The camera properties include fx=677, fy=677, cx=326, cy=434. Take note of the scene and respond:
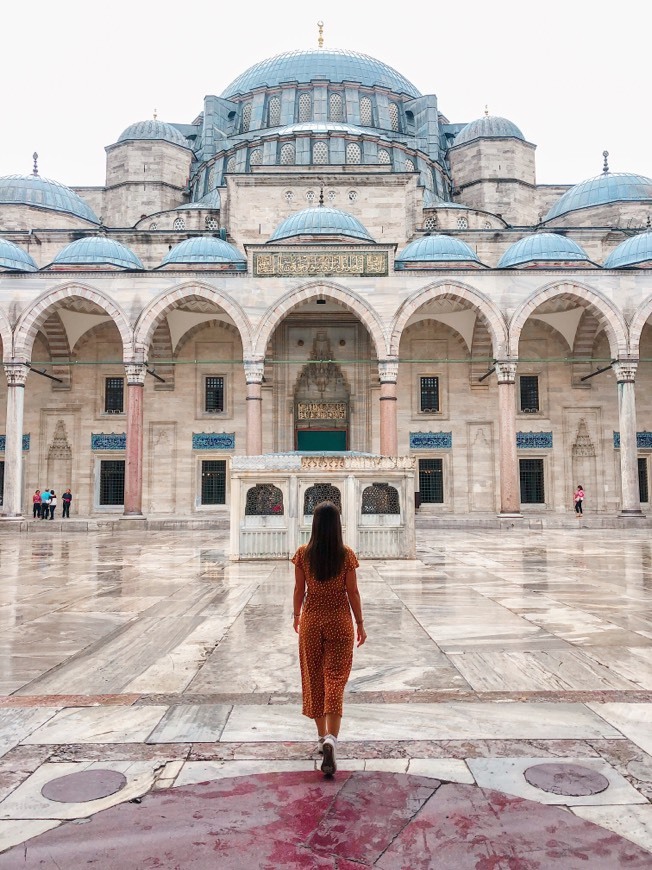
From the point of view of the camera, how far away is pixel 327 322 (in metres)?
21.1

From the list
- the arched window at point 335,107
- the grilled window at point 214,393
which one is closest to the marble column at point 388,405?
the grilled window at point 214,393

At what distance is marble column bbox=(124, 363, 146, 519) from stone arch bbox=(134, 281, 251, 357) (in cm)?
66

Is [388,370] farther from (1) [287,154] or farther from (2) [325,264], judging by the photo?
(1) [287,154]

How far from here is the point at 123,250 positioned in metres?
18.9

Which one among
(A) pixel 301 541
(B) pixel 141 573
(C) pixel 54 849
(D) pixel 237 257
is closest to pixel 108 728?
(C) pixel 54 849

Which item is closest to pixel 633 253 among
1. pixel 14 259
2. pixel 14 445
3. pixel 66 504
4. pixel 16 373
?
pixel 16 373

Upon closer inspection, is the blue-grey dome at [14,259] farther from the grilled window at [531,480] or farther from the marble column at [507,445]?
the grilled window at [531,480]

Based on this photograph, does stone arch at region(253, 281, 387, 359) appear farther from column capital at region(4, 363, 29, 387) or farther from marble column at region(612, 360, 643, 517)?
marble column at region(612, 360, 643, 517)

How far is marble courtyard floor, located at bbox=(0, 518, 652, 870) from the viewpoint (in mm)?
1811

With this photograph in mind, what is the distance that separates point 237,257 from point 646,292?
11.1m

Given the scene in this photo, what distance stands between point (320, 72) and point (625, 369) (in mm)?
19113

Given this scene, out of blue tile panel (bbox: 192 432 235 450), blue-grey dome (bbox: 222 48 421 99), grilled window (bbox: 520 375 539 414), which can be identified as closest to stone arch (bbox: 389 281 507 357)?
grilled window (bbox: 520 375 539 414)

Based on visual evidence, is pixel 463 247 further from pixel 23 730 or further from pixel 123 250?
pixel 23 730

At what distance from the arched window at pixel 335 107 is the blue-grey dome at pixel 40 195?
10.3 metres
